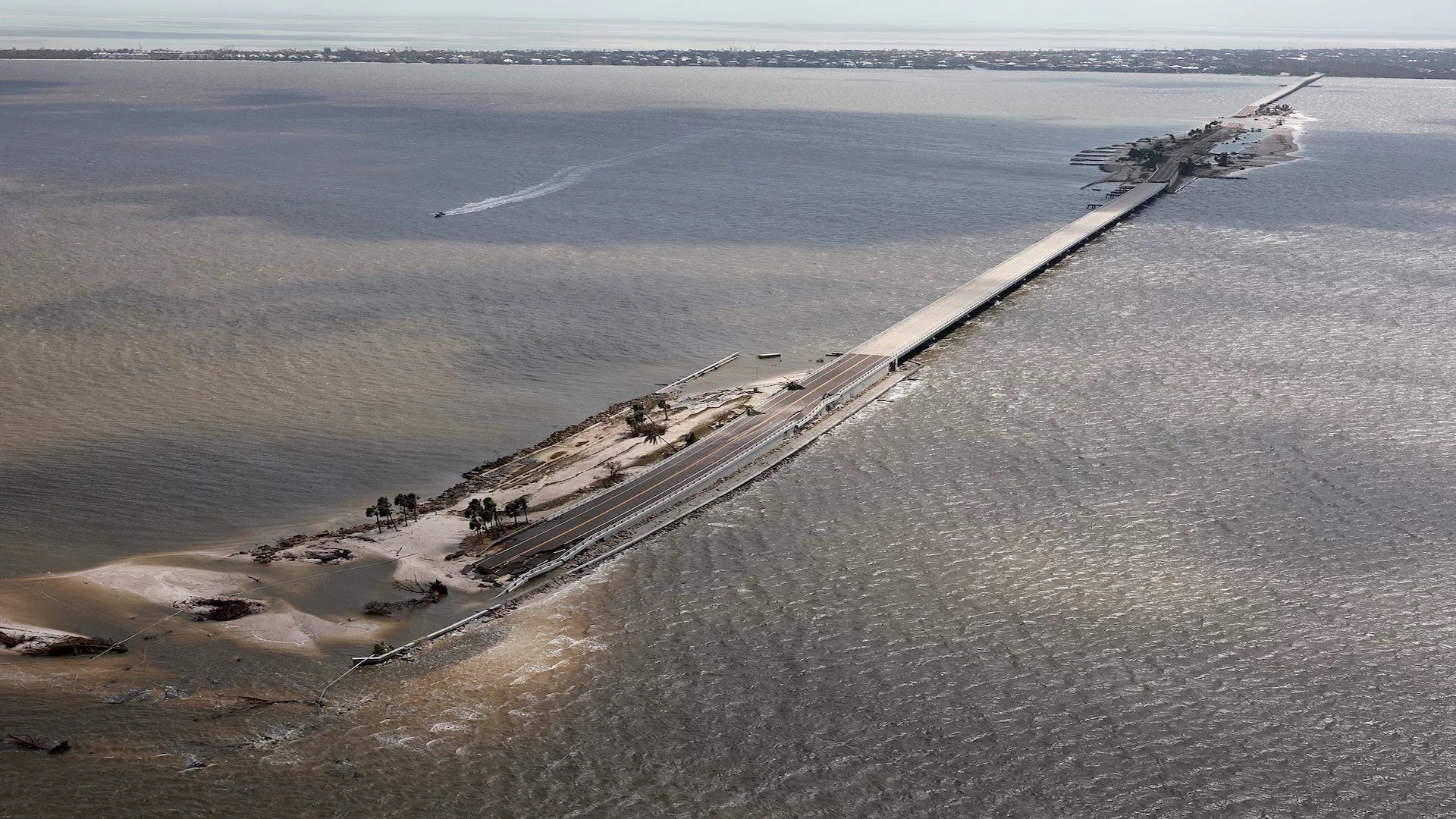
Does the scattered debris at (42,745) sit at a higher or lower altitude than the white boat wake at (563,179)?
lower

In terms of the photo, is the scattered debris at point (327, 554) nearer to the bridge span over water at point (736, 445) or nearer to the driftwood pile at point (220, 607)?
the driftwood pile at point (220, 607)

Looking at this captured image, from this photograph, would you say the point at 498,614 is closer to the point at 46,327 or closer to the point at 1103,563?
the point at 1103,563

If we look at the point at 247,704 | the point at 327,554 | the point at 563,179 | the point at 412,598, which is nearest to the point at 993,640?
the point at 412,598

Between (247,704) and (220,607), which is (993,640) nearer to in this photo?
(247,704)

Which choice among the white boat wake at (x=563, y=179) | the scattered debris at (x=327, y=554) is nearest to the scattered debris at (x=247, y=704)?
the scattered debris at (x=327, y=554)

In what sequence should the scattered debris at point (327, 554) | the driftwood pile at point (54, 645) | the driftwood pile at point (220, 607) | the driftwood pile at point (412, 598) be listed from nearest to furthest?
the driftwood pile at point (54, 645)
the driftwood pile at point (220, 607)
the driftwood pile at point (412, 598)
the scattered debris at point (327, 554)

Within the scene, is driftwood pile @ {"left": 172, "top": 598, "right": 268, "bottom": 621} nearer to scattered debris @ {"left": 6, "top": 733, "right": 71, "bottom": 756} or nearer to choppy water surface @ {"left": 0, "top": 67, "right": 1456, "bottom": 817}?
choppy water surface @ {"left": 0, "top": 67, "right": 1456, "bottom": 817}

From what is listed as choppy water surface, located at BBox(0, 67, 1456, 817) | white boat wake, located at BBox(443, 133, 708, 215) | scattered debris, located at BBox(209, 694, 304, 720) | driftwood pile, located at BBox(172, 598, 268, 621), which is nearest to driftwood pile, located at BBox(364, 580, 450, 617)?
choppy water surface, located at BBox(0, 67, 1456, 817)
